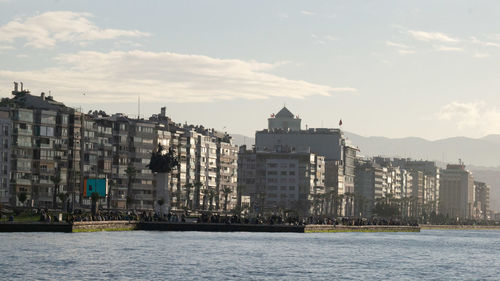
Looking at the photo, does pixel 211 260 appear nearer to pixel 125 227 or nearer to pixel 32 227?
pixel 32 227

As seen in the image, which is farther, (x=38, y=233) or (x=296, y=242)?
(x=296, y=242)

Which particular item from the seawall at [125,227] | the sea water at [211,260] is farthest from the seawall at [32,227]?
the sea water at [211,260]

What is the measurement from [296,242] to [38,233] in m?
→ 35.5

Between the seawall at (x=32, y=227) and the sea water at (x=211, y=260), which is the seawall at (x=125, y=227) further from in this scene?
the sea water at (x=211, y=260)

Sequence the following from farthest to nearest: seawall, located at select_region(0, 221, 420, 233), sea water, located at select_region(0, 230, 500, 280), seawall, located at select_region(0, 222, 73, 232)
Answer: seawall, located at select_region(0, 221, 420, 233)
seawall, located at select_region(0, 222, 73, 232)
sea water, located at select_region(0, 230, 500, 280)

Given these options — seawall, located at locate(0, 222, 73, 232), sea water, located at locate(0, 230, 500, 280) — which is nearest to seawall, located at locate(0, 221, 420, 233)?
seawall, located at locate(0, 222, 73, 232)

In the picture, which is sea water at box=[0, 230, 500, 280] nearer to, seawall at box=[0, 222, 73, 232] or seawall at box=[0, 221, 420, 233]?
seawall at box=[0, 222, 73, 232]

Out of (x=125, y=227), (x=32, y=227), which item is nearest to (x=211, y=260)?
(x=32, y=227)

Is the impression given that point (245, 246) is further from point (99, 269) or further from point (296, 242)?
point (99, 269)

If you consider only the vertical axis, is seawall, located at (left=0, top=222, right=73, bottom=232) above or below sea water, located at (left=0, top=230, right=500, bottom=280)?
above

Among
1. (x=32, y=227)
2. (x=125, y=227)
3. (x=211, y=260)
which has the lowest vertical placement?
(x=211, y=260)

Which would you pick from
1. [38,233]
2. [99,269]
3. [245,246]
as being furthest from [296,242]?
[99,269]

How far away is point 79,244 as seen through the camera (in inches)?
5039

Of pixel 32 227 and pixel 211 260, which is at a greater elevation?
pixel 32 227
